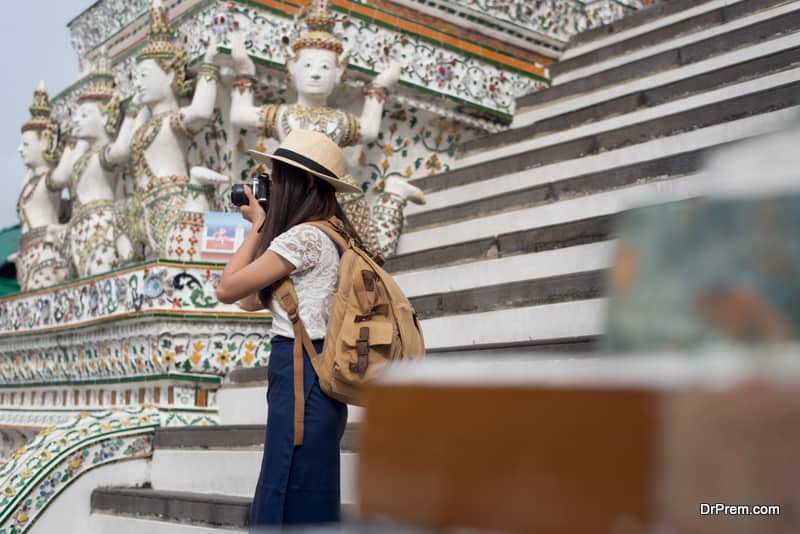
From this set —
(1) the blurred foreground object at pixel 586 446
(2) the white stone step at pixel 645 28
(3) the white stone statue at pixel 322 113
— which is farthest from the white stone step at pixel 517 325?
(2) the white stone step at pixel 645 28

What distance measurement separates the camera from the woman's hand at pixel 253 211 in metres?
2.74

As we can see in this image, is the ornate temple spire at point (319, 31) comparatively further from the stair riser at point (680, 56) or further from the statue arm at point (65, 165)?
the statue arm at point (65, 165)

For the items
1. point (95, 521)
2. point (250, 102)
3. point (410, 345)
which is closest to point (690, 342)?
point (410, 345)

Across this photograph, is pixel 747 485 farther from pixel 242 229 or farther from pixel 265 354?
pixel 242 229

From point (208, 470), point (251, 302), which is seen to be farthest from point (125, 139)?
point (251, 302)

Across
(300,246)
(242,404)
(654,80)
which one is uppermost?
(654,80)

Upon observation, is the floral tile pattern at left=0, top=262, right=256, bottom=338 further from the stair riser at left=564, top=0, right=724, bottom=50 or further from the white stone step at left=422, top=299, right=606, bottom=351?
the stair riser at left=564, top=0, right=724, bottom=50

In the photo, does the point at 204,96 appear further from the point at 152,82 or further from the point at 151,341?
the point at 151,341

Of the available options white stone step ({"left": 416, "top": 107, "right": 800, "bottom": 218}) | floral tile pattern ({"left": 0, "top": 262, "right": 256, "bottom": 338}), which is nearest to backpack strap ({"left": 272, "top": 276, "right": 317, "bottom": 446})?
floral tile pattern ({"left": 0, "top": 262, "right": 256, "bottom": 338})

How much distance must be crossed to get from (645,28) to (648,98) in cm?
163

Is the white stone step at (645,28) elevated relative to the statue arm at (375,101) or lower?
elevated

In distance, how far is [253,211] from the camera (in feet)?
9.06

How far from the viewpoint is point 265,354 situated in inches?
192

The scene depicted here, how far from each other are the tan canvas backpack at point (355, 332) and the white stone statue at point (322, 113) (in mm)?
2912
